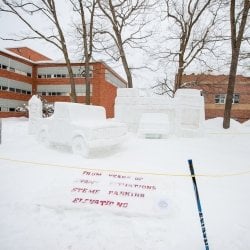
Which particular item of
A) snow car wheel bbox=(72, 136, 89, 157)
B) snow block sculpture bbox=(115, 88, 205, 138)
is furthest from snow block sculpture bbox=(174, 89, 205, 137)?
snow car wheel bbox=(72, 136, 89, 157)

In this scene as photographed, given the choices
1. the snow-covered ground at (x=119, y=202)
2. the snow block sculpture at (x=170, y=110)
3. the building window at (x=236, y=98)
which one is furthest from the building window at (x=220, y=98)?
the snow-covered ground at (x=119, y=202)

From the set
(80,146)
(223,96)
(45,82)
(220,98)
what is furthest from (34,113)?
(223,96)

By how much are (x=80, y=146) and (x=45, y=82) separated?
32.0 m

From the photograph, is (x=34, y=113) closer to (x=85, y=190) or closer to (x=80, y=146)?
(x=80, y=146)

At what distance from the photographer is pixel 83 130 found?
8.28 m

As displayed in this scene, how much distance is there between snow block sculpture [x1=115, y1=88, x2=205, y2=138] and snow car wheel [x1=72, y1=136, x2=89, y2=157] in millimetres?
4854

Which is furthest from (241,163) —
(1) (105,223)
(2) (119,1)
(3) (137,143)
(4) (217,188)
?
(2) (119,1)

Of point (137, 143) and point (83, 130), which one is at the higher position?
point (83, 130)

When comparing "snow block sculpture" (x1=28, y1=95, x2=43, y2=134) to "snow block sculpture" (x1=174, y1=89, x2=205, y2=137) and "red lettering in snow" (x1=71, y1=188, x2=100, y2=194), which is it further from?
"red lettering in snow" (x1=71, y1=188, x2=100, y2=194)

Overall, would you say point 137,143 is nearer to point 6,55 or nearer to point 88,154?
point 88,154

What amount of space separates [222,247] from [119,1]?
63.0 ft

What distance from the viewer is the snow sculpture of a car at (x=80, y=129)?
8180 millimetres

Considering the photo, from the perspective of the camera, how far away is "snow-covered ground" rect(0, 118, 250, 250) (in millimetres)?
3965

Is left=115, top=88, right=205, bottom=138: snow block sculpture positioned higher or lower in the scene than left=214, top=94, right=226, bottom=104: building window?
lower
